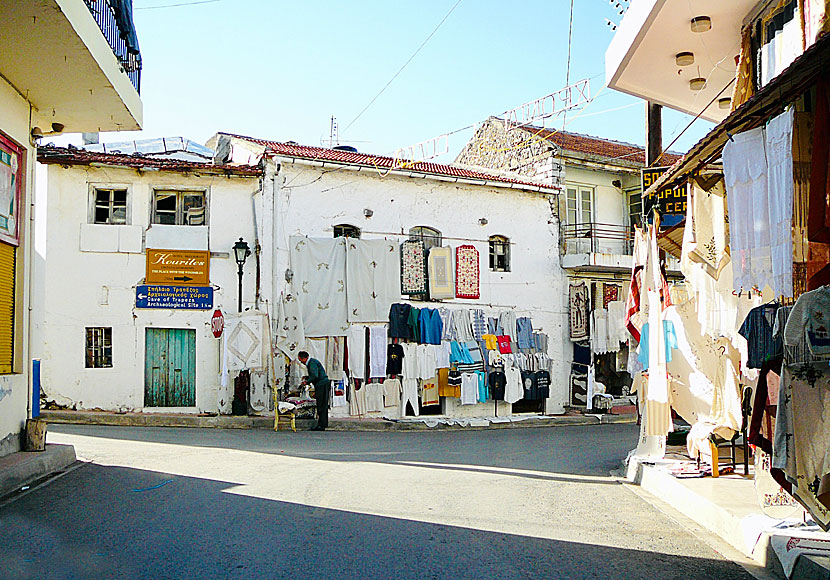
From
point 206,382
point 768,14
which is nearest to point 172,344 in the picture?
point 206,382

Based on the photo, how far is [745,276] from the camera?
6219 millimetres

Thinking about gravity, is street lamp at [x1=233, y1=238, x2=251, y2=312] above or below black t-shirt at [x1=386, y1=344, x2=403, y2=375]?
above

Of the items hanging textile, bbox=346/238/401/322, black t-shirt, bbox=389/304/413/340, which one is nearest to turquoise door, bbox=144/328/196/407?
hanging textile, bbox=346/238/401/322

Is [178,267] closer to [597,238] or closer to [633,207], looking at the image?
[597,238]

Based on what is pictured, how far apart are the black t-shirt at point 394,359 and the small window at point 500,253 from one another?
421 cm

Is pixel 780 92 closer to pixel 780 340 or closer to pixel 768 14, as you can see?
pixel 780 340

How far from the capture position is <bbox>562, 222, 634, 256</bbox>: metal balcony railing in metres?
24.2

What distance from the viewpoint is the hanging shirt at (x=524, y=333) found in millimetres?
22406

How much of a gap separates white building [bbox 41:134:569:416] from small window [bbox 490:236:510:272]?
1.65 feet

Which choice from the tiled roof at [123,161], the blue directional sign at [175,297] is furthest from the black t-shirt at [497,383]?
the tiled roof at [123,161]

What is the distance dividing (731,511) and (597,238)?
1826 centimetres

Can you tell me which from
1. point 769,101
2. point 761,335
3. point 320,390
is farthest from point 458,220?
point 761,335

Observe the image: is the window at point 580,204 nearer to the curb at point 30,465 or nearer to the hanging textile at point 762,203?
the curb at point 30,465

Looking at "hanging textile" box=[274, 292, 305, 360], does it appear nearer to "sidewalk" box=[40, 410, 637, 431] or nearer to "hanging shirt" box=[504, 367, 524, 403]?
"sidewalk" box=[40, 410, 637, 431]
